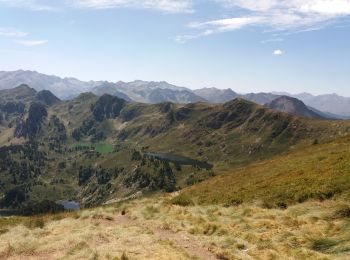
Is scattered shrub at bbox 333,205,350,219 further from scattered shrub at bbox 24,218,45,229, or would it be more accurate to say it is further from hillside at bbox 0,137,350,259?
scattered shrub at bbox 24,218,45,229

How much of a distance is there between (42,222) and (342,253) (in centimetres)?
2510

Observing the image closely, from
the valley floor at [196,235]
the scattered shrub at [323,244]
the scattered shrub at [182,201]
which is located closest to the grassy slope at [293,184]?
the scattered shrub at [182,201]

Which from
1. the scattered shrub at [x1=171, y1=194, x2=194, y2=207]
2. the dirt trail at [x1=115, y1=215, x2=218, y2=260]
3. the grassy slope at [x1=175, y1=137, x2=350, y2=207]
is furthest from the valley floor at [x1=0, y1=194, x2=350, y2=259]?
the scattered shrub at [x1=171, y1=194, x2=194, y2=207]

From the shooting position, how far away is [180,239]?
90.6 feet

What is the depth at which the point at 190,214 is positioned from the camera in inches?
1438

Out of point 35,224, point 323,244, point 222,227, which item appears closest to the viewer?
point 323,244

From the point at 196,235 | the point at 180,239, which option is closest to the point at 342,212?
the point at 196,235

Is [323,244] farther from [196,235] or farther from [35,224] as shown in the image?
[35,224]

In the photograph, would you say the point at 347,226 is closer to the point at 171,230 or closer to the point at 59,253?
the point at 171,230

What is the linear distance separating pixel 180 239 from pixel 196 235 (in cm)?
A: 193

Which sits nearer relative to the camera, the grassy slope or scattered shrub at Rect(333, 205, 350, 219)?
scattered shrub at Rect(333, 205, 350, 219)

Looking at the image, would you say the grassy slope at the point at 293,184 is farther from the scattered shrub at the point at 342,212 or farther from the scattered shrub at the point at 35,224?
the scattered shrub at the point at 35,224

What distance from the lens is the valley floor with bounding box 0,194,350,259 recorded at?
2305 cm

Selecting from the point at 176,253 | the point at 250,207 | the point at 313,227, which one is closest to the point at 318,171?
the point at 250,207
